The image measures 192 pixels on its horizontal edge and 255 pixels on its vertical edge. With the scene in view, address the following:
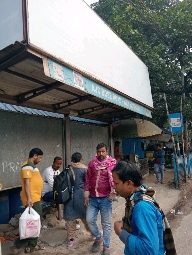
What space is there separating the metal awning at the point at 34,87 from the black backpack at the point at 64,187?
1.48 metres

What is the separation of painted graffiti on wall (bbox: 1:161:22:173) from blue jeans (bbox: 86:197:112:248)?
1.83 metres

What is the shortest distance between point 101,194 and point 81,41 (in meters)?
2.77

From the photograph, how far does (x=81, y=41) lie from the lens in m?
4.41

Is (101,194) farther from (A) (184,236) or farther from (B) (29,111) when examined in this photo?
(B) (29,111)

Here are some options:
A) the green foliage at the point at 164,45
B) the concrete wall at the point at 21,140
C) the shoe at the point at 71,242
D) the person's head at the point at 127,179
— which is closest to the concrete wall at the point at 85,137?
the concrete wall at the point at 21,140

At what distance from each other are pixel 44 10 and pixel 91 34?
161cm

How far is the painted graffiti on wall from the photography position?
4.52m

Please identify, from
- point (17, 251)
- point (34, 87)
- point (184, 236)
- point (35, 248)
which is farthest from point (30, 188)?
point (184, 236)

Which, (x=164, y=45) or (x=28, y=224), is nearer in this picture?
(x=28, y=224)

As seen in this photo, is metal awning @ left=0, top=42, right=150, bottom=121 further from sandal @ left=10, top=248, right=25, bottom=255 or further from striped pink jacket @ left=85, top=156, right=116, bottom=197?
sandal @ left=10, top=248, right=25, bottom=255

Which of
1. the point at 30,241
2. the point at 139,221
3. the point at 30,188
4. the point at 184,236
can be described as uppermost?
the point at 139,221

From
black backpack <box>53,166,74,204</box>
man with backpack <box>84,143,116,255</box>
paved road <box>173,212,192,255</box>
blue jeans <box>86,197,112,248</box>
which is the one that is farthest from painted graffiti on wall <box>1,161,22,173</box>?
paved road <box>173,212,192,255</box>

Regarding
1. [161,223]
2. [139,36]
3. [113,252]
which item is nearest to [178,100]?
[139,36]

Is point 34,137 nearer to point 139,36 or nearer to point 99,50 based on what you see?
point 99,50
